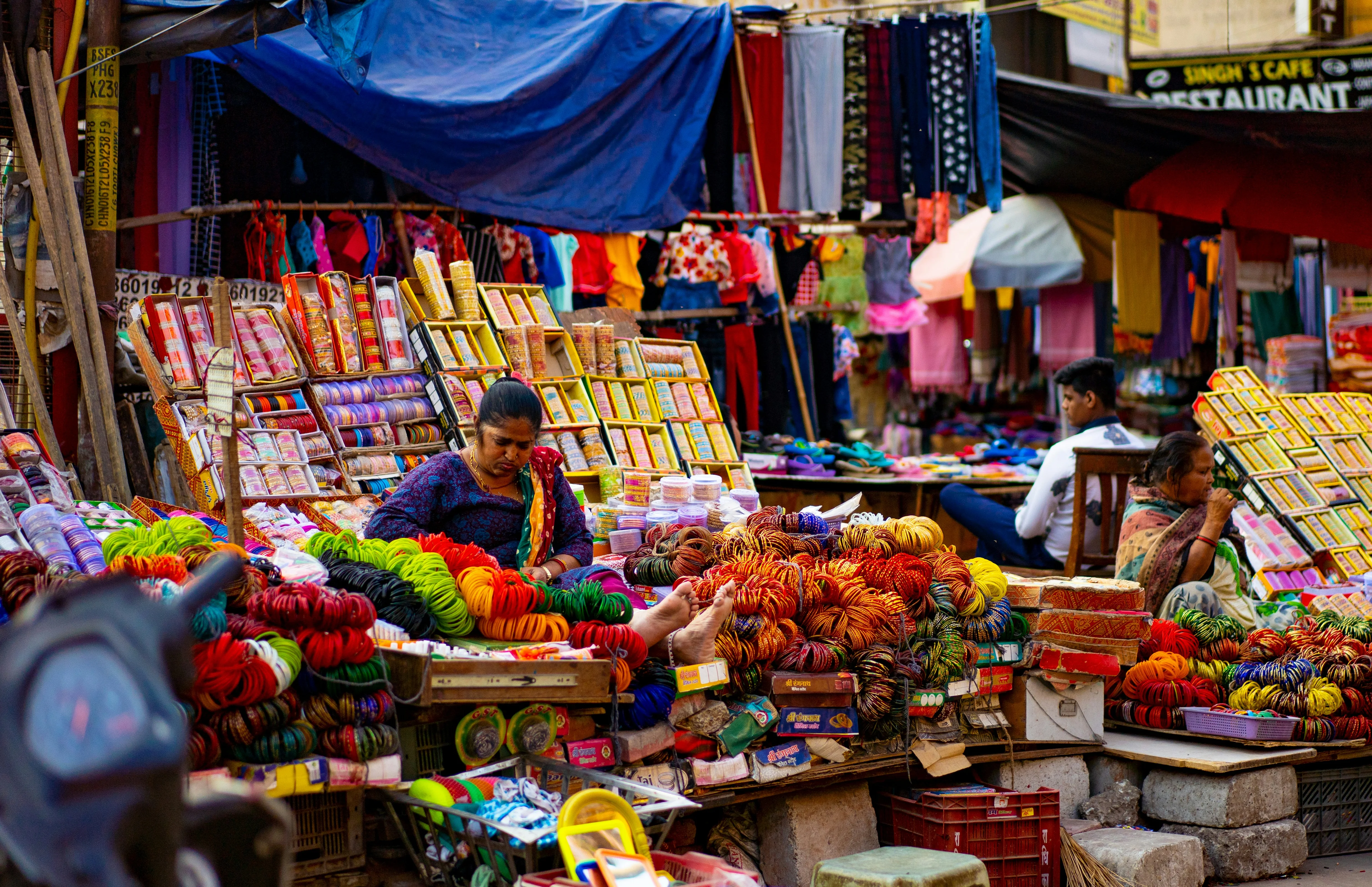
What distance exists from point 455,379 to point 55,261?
5.80 feet

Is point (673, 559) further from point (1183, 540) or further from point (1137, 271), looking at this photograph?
point (1137, 271)

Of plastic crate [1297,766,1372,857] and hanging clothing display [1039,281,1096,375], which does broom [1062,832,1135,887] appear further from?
hanging clothing display [1039,281,1096,375]

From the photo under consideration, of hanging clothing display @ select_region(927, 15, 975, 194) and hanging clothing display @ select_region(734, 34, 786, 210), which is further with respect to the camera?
hanging clothing display @ select_region(927, 15, 975, 194)

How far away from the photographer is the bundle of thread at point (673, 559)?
498 centimetres

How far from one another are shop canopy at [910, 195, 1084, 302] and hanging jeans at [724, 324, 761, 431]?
258 centimetres

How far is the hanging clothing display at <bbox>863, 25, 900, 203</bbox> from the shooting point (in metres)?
9.05

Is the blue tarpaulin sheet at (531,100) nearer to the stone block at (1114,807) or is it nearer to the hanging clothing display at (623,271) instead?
the hanging clothing display at (623,271)

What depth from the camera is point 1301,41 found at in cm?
1063

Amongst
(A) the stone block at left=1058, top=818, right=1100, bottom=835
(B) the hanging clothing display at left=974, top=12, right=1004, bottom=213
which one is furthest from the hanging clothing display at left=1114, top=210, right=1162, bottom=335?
(A) the stone block at left=1058, top=818, right=1100, bottom=835

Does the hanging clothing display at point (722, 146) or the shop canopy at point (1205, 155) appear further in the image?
the shop canopy at point (1205, 155)

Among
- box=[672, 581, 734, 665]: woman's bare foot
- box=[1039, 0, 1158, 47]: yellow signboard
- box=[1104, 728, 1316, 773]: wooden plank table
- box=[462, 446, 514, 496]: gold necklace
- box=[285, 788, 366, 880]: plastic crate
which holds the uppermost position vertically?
box=[1039, 0, 1158, 47]: yellow signboard

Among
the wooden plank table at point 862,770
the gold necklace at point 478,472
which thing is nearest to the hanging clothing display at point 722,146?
the gold necklace at point 478,472

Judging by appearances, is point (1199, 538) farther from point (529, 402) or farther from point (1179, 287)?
point (1179, 287)

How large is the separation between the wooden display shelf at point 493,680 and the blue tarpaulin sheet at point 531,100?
440 cm
